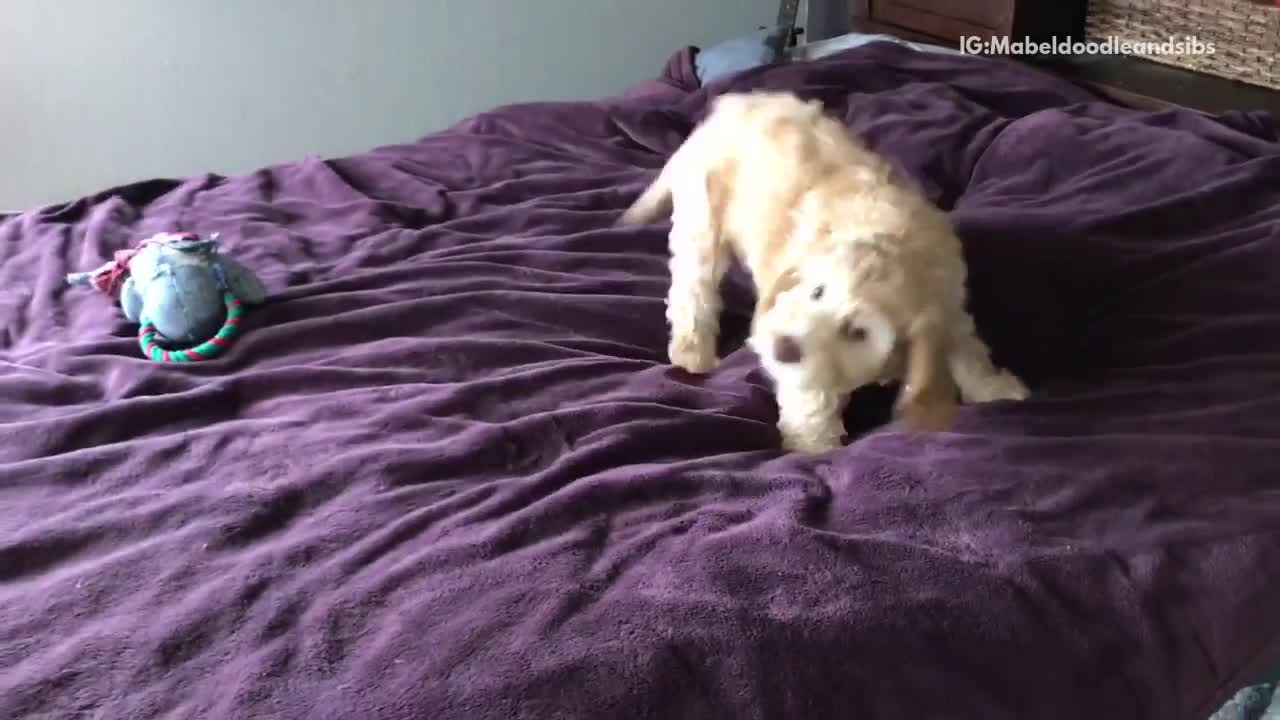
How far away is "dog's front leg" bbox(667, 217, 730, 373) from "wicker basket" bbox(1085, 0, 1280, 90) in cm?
129

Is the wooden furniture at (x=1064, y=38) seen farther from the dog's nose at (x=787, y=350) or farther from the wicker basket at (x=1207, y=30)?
the dog's nose at (x=787, y=350)

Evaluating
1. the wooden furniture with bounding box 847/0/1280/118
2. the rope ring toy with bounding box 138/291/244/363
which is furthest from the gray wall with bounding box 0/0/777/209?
the rope ring toy with bounding box 138/291/244/363

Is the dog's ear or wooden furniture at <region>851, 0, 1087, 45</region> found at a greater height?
wooden furniture at <region>851, 0, 1087, 45</region>

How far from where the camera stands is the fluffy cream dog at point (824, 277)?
1.14m

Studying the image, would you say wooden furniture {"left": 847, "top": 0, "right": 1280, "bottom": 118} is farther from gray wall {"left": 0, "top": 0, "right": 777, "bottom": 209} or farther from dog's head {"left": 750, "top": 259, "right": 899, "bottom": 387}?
dog's head {"left": 750, "top": 259, "right": 899, "bottom": 387}

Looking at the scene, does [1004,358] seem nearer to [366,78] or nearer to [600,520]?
[600,520]

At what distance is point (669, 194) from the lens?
176 centimetres

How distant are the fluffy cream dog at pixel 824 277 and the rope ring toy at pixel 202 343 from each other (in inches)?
24.4

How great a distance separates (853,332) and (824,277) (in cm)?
7

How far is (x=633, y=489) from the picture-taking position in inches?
43.6

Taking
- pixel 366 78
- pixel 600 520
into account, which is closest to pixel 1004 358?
pixel 600 520

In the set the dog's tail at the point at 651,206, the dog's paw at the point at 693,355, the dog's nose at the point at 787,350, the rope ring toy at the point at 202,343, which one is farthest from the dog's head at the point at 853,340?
the rope ring toy at the point at 202,343

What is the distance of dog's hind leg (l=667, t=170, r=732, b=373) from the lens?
1433 millimetres
